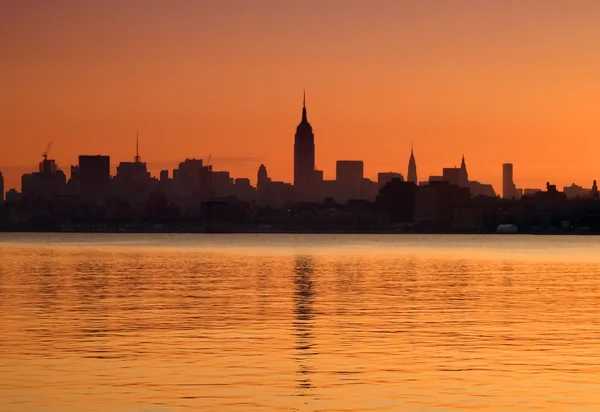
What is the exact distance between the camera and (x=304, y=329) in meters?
59.5

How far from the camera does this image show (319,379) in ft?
136

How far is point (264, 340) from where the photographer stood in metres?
53.8

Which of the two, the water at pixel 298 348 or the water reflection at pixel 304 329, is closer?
the water at pixel 298 348

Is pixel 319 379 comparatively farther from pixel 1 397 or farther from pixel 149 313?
pixel 149 313

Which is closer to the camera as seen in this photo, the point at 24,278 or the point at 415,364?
the point at 415,364

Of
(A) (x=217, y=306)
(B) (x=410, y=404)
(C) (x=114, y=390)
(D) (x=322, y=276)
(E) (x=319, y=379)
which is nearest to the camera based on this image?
(B) (x=410, y=404)

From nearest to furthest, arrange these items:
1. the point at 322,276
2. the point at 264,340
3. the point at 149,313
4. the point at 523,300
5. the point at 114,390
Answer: the point at 114,390, the point at 264,340, the point at 149,313, the point at 523,300, the point at 322,276

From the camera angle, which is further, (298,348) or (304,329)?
(304,329)

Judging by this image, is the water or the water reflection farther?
the water reflection

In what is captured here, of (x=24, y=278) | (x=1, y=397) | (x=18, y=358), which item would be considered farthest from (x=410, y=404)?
(x=24, y=278)

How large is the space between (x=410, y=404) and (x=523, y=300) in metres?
47.2

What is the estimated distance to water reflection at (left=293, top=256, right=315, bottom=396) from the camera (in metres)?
41.8

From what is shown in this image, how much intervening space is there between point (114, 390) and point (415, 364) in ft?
37.8

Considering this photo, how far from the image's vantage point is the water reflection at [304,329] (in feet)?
137
